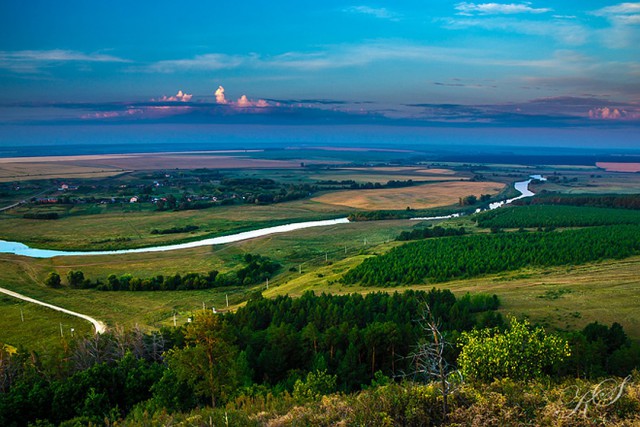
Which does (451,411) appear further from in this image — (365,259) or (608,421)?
(365,259)

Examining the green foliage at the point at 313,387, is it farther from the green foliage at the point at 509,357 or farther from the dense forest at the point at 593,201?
the dense forest at the point at 593,201

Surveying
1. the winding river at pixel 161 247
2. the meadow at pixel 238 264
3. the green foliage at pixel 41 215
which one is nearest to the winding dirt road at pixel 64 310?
the meadow at pixel 238 264

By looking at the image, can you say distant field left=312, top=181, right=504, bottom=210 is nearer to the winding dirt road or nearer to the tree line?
the tree line

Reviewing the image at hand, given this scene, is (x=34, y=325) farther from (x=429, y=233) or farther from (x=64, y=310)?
(x=429, y=233)

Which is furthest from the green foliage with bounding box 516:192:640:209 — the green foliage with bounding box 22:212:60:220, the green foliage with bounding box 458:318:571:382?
the green foliage with bounding box 22:212:60:220

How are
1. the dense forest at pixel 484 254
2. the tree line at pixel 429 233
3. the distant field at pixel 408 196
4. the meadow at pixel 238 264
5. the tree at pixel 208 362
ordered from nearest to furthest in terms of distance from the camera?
the tree at pixel 208 362, the meadow at pixel 238 264, the dense forest at pixel 484 254, the tree line at pixel 429 233, the distant field at pixel 408 196

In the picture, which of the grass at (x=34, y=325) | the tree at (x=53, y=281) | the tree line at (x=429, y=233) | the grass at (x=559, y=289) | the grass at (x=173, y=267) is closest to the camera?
the grass at (x=559, y=289)
